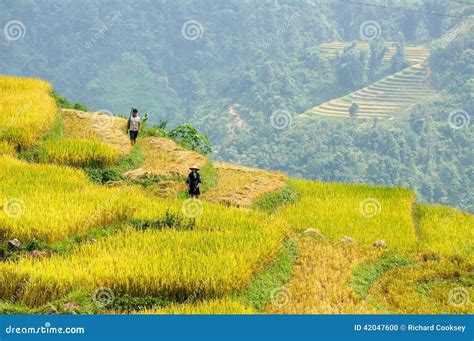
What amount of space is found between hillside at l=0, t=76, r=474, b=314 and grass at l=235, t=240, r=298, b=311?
25mm

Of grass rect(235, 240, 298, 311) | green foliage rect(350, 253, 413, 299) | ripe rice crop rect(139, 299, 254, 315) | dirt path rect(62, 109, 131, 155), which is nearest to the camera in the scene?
ripe rice crop rect(139, 299, 254, 315)

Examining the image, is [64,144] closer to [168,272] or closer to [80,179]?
[80,179]

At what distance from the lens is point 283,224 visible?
423 inches

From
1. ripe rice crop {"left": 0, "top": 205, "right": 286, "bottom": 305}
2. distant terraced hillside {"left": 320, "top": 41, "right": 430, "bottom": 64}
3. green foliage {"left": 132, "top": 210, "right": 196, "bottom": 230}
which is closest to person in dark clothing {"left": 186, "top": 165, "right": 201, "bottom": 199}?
green foliage {"left": 132, "top": 210, "right": 196, "bottom": 230}

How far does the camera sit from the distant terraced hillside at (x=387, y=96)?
451ft

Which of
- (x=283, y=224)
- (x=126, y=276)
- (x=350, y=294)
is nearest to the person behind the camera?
(x=126, y=276)

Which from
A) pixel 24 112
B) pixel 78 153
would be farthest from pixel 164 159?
pixel 24 112

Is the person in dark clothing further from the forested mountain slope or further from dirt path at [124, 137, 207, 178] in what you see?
the forested mountain slope

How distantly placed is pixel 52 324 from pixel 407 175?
352 ft

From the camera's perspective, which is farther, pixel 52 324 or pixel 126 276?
pixel 126 276

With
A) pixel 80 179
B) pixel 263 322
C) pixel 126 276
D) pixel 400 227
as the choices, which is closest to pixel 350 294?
pixel 263 322

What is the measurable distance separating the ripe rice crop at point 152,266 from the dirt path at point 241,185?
420 centimetres

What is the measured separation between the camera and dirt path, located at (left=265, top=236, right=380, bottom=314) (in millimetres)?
7473

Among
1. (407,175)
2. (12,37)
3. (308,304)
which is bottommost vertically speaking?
(407,175)
